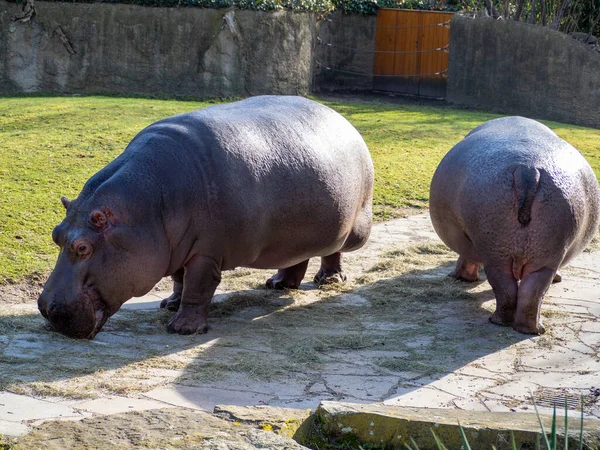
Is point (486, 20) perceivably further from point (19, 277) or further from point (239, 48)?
point (19, 277)

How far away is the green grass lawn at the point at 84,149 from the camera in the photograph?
7379 mm

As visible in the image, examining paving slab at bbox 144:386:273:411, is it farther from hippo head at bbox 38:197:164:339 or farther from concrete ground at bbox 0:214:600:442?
hippo head at bbox 38:197:164:339

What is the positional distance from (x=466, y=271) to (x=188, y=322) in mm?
2431

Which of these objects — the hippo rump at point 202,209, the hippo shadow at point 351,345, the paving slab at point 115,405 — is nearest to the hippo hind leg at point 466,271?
the hippo shadow at point 351,345

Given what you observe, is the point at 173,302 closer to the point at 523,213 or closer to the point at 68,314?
the point at 68,314

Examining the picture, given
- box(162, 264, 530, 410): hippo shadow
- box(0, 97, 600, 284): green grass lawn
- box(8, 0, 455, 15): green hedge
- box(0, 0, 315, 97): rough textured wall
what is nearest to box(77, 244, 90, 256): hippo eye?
box(162, 264, 530, 410): hippo shadow

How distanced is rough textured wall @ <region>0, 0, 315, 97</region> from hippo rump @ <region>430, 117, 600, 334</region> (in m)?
8.99

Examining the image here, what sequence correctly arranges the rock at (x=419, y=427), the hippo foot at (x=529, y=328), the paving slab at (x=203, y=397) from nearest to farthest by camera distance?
the rock at (x=419, y=427), the paving slab at (x=203, y=397), the hippo foot at (x=529, y=328)

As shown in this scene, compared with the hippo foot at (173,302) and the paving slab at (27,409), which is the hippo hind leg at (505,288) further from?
the paving slab at (27,409)

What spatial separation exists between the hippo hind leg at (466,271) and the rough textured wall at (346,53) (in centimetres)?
1213

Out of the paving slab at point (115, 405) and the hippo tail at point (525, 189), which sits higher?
the hippo tail at point (525, 189)

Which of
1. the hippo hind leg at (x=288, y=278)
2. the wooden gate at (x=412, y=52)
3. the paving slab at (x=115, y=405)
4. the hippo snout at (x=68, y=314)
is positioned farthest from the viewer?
the wooden gate at (x=412, y=52)

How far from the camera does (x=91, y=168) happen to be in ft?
29.6

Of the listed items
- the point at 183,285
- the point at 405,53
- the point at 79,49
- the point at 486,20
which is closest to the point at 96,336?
the point at 183,285
